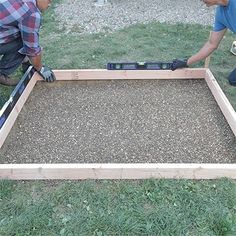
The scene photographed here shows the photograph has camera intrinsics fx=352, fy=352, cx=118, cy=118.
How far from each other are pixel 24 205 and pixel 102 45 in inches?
128

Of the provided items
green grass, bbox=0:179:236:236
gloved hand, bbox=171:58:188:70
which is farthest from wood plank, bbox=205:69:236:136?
green grass, bbox=0:179:236:236

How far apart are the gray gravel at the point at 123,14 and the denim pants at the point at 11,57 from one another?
214cm

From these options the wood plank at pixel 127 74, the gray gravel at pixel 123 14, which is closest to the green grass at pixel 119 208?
the wood plank at pixel 127 74

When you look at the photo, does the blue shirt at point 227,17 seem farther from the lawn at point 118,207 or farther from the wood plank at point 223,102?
the lawn at point 118,207

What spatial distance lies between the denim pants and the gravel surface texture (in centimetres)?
38

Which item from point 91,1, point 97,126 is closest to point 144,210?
point 97,126

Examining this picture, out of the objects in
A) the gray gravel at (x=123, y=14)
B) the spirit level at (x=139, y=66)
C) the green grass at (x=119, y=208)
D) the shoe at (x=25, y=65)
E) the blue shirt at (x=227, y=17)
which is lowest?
the gray gravel at (x=123, y=14)

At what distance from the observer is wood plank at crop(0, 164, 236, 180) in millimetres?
2742

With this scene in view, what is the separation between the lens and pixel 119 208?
2.58m

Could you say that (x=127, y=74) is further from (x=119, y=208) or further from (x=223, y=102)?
(x=119, y=208)

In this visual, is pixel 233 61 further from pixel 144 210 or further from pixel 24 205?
pixel 24 205

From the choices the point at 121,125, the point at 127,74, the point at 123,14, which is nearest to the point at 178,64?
the point at 127,74

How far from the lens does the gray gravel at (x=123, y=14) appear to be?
6188 millimetres

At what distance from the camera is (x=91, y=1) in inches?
296
